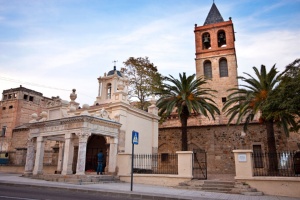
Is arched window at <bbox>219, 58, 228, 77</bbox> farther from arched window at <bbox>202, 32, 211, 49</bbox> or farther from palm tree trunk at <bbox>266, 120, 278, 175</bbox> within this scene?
palm tree trunk at <bbox>266, 120, 278, 175</bbox>

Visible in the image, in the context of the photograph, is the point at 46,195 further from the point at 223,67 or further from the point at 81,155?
the point at 223,67

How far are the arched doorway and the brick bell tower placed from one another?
1902cm

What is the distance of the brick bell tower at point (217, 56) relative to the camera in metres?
33.5

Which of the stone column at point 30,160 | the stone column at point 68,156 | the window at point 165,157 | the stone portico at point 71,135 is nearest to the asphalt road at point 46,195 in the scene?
the stone column at point 68,156

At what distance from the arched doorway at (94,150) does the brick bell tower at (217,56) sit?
1902 cm

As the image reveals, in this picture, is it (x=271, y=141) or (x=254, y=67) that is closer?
(x=271, y=141)

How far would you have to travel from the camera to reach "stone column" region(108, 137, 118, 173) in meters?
15.9

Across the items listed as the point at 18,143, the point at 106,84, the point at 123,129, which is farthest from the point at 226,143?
the point at 18,143

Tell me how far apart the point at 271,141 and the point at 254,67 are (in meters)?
5.66

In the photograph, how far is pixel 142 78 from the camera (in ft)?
89.9

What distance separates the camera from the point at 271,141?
1616cm

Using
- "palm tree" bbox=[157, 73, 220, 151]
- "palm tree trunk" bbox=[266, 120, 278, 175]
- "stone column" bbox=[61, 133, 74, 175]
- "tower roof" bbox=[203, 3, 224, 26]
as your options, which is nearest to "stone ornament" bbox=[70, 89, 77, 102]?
"stone column" bbox=[61, 133, 74, 175]

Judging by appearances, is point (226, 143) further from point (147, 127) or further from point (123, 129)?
point (123, 129)

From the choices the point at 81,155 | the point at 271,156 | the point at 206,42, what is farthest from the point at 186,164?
the point at 206,42
